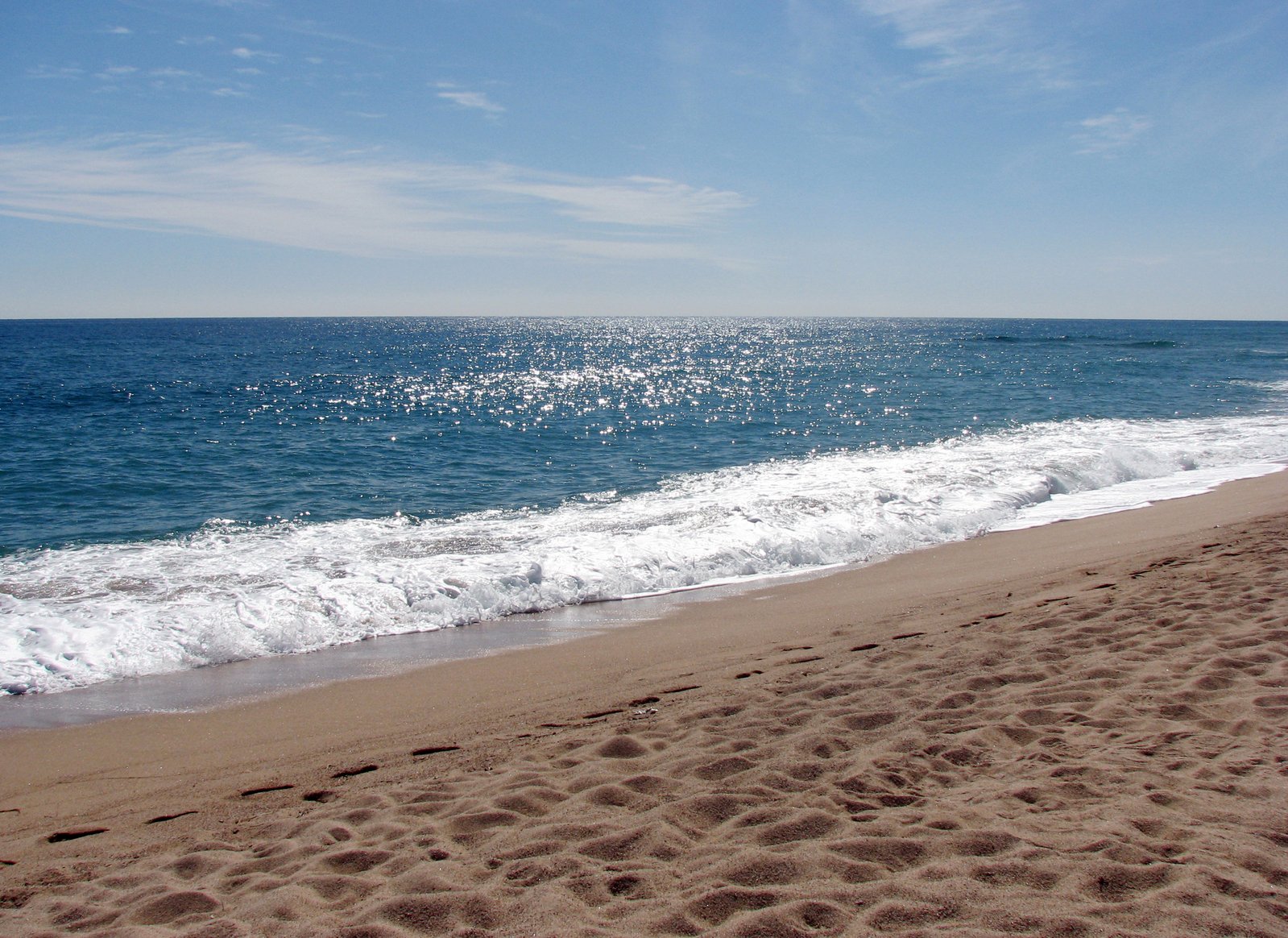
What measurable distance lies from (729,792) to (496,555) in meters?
7.32

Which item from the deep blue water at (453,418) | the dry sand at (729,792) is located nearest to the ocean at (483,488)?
the deep blue water at (453,418)

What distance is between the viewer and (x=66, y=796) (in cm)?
499

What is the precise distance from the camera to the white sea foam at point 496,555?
8.09 metres

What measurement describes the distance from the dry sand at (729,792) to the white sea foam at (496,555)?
6.07 feet

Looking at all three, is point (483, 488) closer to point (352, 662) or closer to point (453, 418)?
point (352, 662)

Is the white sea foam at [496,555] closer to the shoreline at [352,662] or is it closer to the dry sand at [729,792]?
the shoreline at [352,662]

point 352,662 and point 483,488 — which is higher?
point 483,488

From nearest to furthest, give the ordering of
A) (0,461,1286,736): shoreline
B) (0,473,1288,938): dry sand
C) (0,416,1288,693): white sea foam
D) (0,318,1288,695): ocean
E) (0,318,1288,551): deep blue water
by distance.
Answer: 1. (0,473,1288,938): dry sand
2. (0,461,1286,736): shoreline
3. (0,416,1288,693): white sea foam
4. (0,318,1288,695): ocean
5. (0,318,1288,551): deep blue water

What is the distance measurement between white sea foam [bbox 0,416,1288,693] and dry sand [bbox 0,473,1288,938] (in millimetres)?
1851

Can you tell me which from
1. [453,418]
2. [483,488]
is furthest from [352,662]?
[453,418]

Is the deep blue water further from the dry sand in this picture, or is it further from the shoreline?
the dry sand

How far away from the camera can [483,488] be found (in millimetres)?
16828

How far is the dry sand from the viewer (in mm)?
3174

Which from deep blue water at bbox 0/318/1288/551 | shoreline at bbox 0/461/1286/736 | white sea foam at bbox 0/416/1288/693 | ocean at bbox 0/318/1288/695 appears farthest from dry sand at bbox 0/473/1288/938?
deep blue water at bbox 0/318/1288/551
